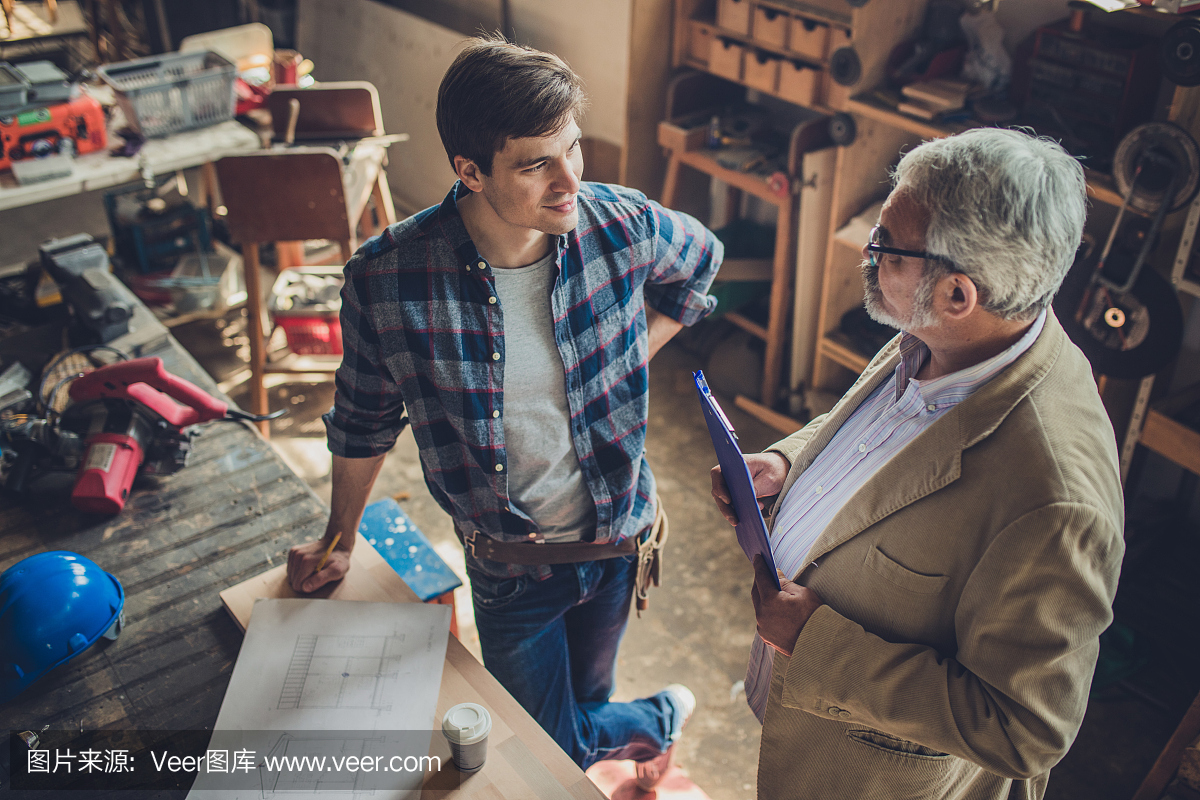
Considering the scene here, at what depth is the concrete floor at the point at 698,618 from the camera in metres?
2.43

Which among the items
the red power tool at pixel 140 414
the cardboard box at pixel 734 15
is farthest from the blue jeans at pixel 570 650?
the cardboard box at pixel 734 15

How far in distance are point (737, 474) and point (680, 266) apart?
59 cm

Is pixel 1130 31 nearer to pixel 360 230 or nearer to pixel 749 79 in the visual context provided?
pixel 749 79

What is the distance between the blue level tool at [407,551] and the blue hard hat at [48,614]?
0.56 m

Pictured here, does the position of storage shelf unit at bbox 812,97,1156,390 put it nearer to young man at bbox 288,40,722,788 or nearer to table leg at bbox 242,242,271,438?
young man at bbox 288,40,722,788

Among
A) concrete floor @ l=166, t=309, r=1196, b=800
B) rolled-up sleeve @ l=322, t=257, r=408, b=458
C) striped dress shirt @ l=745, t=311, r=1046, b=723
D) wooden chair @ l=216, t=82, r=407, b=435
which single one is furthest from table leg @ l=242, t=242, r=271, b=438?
striped dress shirt @ l=745, t=311, r=1046, b=723

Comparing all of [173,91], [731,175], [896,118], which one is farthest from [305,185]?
[896,118]

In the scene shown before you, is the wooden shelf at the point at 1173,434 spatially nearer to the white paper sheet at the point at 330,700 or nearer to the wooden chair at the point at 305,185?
the white paper sheet at the point at 330,700

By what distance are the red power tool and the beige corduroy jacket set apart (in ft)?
4.91

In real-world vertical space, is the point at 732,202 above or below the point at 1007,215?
below

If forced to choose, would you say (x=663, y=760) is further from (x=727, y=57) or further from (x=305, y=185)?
(x=727, y=57)

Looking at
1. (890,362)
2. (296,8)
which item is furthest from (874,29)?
(296,8)

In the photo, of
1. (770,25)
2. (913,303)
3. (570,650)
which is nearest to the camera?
(913,303)

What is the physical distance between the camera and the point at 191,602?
5.51 feet
